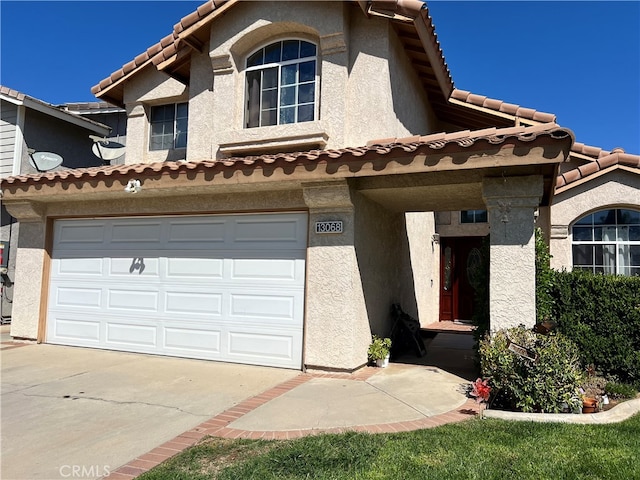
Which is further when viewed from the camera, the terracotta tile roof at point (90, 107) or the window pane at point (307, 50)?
the terracotta tile roof at point (90, 107)

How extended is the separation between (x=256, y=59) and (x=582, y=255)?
10446 mm

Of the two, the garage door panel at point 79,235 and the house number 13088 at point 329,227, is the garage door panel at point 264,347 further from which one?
the garage door panel at point 79,235

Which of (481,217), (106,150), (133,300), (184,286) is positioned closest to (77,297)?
(133,300)

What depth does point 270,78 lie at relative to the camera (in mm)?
10445

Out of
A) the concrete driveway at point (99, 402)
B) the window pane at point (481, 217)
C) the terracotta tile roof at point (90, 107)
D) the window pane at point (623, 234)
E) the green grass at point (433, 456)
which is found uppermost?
the terracotta tile roof at point (90, 107)

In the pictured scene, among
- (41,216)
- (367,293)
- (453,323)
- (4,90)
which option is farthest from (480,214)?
(4,90)

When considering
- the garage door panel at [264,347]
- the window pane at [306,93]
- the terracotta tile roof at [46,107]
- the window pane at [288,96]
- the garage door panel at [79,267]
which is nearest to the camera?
the garage door panel at [264,347]

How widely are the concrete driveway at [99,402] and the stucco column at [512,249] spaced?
150 inches

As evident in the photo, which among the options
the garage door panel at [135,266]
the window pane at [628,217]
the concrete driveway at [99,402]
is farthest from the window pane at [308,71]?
the window pane at [628,217]

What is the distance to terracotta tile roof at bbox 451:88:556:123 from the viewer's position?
41.3ft

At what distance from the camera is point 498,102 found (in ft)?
43.0

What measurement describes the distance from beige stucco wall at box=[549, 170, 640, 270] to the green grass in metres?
8.49

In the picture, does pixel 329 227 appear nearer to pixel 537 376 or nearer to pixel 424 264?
pixel 537 376

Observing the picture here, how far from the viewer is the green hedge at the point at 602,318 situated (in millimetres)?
7027
